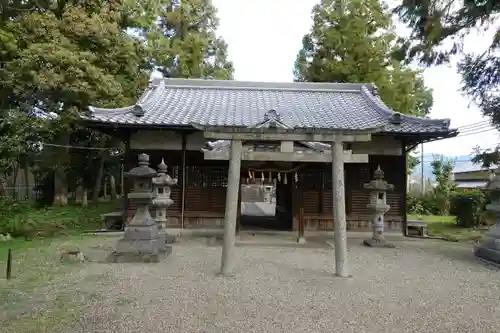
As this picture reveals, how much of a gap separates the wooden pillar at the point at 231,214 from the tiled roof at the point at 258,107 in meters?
2.87

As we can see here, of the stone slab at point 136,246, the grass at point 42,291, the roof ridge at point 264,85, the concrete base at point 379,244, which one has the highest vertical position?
the roof ridge at point 264,85

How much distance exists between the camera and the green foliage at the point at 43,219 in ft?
38.3

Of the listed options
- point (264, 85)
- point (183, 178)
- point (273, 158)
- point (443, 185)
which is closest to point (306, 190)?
point (183, 178)

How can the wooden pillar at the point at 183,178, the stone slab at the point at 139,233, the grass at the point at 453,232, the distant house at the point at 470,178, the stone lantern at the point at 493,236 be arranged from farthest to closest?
the distant house at the point at 470,178 → the grass at the point at 453,232 → the wooden pillar at the point at 183,178 → the stone lantern at the point at 493,236 → the stone slab at the point at 139,233

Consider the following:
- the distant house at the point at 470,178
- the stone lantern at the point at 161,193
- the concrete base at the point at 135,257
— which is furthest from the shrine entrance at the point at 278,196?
the distant house at the point at 470,178

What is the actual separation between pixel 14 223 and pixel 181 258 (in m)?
6.49

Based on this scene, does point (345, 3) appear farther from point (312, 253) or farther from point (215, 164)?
point (312, 253)

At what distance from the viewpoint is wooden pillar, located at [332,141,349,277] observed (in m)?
6.89

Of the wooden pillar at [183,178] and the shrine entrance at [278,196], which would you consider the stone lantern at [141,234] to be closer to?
the shrine entrance at [278,196]

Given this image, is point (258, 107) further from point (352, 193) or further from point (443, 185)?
point (443, 185)

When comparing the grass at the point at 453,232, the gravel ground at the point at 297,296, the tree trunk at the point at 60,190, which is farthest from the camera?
the tree trunk at the point at 60,190

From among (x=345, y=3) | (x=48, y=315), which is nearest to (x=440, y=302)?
(x=48, y=315)

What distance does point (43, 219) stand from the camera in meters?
13.8

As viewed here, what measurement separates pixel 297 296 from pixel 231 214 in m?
2.01
